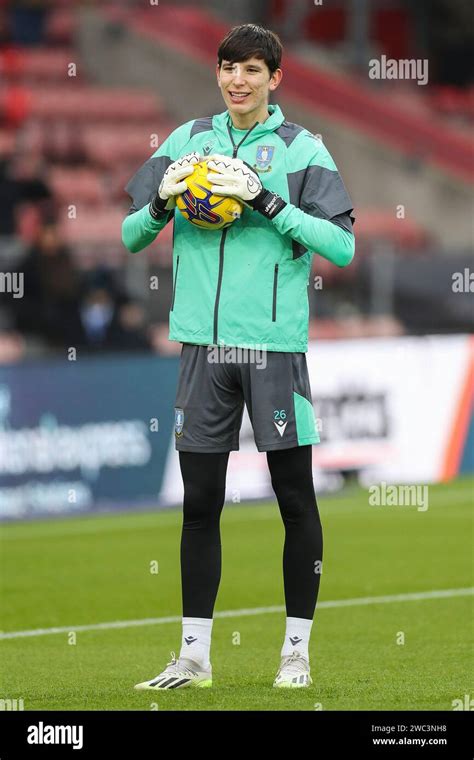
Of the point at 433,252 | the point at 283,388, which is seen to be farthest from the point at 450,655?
the point at 433,252

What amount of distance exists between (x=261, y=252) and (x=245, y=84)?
0.63m

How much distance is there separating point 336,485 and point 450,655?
8.15 m

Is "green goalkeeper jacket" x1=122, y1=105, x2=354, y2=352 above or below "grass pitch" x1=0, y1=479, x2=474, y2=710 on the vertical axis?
above

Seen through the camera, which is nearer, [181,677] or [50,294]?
[181,677]

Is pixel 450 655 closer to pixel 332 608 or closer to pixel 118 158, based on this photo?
pixel 332 608

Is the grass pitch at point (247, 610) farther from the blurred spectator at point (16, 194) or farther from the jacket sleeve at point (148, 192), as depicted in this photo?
the blurred spectator at point (16, 194)

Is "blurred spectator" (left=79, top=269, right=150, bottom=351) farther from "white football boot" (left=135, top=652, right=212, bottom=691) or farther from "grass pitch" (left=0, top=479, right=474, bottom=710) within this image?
"white football boot" (left=135, top=652, right=212, bottom=691)

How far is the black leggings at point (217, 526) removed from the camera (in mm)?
6355

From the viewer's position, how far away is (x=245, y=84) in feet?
20.5

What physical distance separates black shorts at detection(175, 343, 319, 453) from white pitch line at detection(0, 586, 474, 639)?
99.1 inches

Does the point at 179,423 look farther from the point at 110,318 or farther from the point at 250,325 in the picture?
the point at 110,318

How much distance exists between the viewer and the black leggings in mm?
6355

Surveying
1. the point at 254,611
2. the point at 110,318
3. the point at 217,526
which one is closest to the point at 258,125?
the point at 217,526

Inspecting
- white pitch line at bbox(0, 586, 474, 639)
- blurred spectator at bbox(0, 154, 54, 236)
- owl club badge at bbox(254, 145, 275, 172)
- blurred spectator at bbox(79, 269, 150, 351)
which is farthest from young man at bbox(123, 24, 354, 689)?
blurred spectator at bbox(0, 154, 54, 236)
